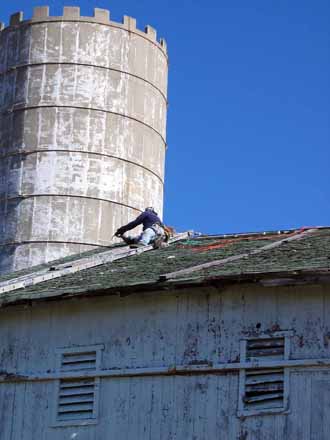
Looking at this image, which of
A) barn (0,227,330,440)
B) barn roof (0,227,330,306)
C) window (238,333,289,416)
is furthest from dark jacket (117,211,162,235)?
window (238,333,289,416)

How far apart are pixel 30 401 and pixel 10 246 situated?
51.5 ft

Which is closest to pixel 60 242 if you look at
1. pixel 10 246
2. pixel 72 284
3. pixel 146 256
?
pixel 10 246

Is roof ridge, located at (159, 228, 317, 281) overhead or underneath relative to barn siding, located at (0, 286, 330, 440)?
overhead

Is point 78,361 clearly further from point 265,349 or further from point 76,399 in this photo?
point 265,349

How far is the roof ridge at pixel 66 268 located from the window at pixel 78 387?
7.79ft

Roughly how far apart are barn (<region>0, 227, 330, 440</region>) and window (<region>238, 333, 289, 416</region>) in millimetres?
19

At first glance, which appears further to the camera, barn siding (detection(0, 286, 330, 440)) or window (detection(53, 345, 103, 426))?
window (detection(53, 345, 103, 426))

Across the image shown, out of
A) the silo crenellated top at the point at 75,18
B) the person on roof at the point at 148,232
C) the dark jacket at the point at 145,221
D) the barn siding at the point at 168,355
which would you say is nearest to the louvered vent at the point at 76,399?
the barn siding at the point at 168,355

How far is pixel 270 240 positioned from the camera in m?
21.6

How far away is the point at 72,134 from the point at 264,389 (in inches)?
750

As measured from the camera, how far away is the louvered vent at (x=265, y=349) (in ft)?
53.2

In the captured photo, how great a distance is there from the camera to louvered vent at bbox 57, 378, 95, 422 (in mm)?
17906

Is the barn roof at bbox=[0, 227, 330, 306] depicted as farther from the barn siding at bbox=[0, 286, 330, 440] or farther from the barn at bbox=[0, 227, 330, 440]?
the barn siding at bbox=[0, 286, 330, 440]

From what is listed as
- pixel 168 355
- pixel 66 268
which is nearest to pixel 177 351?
pixel 168 355
